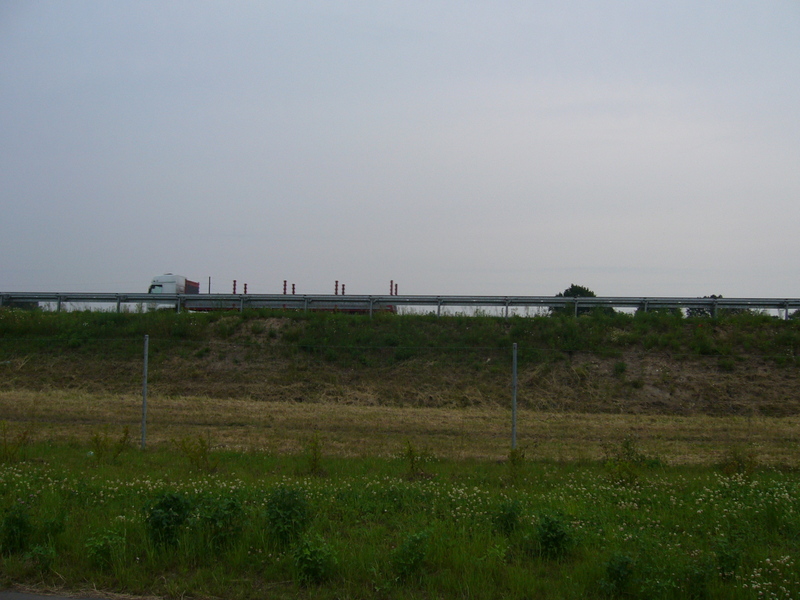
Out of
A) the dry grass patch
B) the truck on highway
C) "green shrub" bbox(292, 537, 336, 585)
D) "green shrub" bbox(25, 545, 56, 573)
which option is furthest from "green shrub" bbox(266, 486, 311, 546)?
the truck on highway

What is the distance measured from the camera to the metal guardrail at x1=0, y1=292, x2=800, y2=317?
81.6ft

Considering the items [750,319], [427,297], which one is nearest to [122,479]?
[427,297]

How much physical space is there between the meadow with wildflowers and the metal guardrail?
1691 cm

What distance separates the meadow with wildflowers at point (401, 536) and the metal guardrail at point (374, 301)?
1691 centimetres

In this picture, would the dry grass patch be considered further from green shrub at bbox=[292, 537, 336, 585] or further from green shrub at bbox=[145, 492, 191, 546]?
green shrub at bbox=[292, 537, 336, 585]

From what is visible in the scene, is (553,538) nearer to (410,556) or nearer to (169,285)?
(410,556)

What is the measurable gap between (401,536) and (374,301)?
2077 centimetres

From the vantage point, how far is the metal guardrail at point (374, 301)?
24859 millimetres

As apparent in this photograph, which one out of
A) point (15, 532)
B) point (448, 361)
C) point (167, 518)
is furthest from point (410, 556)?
point (448, 361)

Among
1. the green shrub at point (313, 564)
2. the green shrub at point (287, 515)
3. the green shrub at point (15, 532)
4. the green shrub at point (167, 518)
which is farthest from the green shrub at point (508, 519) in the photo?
the green shrub at point (15, 532)

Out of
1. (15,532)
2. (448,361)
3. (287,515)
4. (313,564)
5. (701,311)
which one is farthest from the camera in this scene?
(701,311)

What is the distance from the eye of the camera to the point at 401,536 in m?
6.06

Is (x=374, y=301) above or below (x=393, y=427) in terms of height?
above

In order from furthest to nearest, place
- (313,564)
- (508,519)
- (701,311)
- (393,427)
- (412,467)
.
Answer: (701,311) < (393,427) < (412,467) < (508,519) < (313,564)
